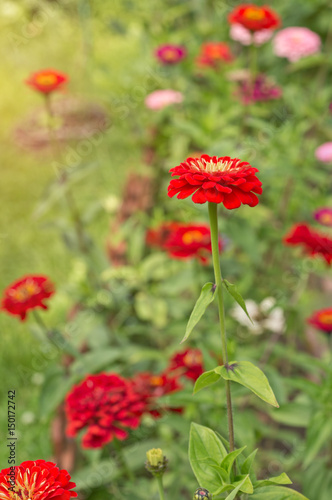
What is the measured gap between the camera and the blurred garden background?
0.98 meters

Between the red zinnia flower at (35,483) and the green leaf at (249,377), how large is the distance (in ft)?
0.52

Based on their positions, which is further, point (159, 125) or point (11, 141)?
point (11, 141)

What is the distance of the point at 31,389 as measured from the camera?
1594mm

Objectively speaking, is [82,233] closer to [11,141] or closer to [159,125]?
[159,125]

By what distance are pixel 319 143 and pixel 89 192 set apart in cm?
109

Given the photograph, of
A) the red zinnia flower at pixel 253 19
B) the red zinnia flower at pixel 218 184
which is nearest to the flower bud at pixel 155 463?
the red zinnia flower at pixel 218 184

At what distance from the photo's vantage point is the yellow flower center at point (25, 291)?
90 cm

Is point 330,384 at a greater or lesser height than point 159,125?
lesser

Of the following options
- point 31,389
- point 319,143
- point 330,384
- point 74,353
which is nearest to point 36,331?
point 74,353

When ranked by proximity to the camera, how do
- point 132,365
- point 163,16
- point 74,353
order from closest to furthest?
point 74,353 < point 132,365 < point 163,16

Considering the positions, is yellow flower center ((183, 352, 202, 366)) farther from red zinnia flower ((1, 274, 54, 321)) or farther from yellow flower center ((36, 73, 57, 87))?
yellow flower center ((36, 73, 57, 87))

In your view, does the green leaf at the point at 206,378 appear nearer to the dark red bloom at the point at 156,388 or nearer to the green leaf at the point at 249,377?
the green leaf at the point at 249,377

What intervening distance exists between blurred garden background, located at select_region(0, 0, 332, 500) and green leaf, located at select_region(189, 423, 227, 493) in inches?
3.0

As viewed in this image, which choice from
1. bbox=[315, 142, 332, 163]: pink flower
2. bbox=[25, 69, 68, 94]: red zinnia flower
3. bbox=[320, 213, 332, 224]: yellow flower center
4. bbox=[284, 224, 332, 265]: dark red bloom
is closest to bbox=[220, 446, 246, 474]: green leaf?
bbox=[284, 224, 332, 265]: dark red bloom
